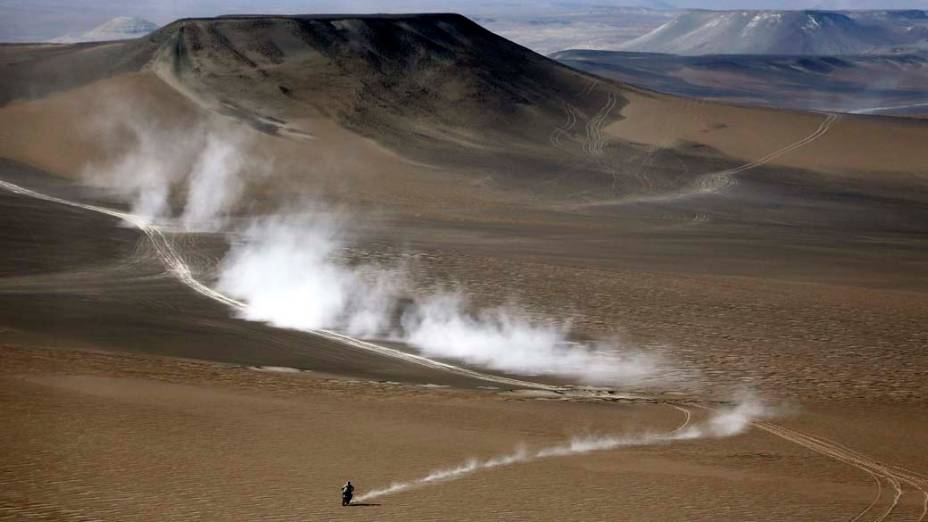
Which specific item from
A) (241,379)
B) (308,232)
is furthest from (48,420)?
(308,232)

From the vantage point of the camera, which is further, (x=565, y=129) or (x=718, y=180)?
(x=565, y=129)

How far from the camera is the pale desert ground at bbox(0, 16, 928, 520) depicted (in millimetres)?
13953

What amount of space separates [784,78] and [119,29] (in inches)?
3046

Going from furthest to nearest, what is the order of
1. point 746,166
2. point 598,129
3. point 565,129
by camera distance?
point 598,129, point 565,129, point 746,166

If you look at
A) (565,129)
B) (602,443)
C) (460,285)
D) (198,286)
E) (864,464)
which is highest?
(565,129)

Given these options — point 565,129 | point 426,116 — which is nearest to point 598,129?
point 565,129

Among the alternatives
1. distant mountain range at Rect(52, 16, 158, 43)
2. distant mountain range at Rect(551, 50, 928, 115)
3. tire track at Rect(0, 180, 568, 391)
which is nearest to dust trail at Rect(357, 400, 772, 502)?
tire track at Rect(0, 180, 568, 391)

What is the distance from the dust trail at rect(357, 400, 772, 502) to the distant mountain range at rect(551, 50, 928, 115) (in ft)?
323

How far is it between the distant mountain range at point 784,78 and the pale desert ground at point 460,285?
58148mm

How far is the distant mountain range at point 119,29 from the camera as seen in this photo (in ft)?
401

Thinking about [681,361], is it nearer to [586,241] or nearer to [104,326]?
[104,326]

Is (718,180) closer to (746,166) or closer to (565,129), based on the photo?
(746,166)

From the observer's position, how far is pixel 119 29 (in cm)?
13150

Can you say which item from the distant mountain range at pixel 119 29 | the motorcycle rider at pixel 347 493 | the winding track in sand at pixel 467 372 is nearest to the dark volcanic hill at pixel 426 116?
the winding track in sand at pixel 467 372
